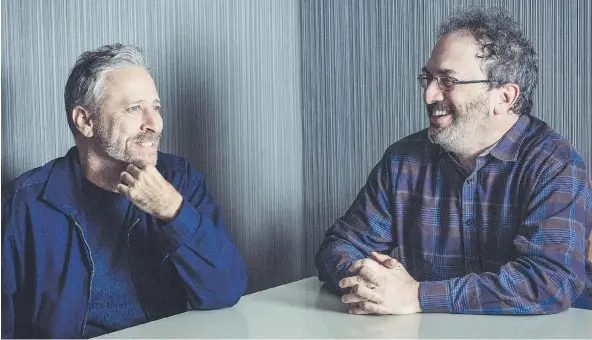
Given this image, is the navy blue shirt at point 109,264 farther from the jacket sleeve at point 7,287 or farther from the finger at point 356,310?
the finger at point 356,310

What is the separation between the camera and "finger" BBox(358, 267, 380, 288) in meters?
1.45

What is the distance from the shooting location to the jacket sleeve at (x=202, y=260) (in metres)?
1.52

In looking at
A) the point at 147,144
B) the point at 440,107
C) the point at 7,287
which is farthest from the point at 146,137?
the point at 440,107

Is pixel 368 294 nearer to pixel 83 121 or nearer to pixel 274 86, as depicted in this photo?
pixel 83 121

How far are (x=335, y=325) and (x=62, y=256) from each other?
0.68 m

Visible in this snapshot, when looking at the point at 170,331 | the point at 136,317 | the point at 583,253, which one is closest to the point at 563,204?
the point at 583,253

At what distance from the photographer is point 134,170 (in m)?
1.55

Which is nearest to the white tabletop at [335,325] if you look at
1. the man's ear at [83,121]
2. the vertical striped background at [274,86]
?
the man's ear at [83,121]

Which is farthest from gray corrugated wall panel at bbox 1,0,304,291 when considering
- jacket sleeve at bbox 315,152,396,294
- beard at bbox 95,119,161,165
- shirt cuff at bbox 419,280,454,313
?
shirt cuff at bbox 419,280,454,313

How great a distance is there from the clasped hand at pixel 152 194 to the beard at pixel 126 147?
0.15 m

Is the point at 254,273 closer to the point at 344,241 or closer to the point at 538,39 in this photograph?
the point at 344,241

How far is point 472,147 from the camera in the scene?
1.73 metres

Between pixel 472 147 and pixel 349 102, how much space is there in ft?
2.77

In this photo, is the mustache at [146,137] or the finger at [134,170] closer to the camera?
the finger at [134,170]
